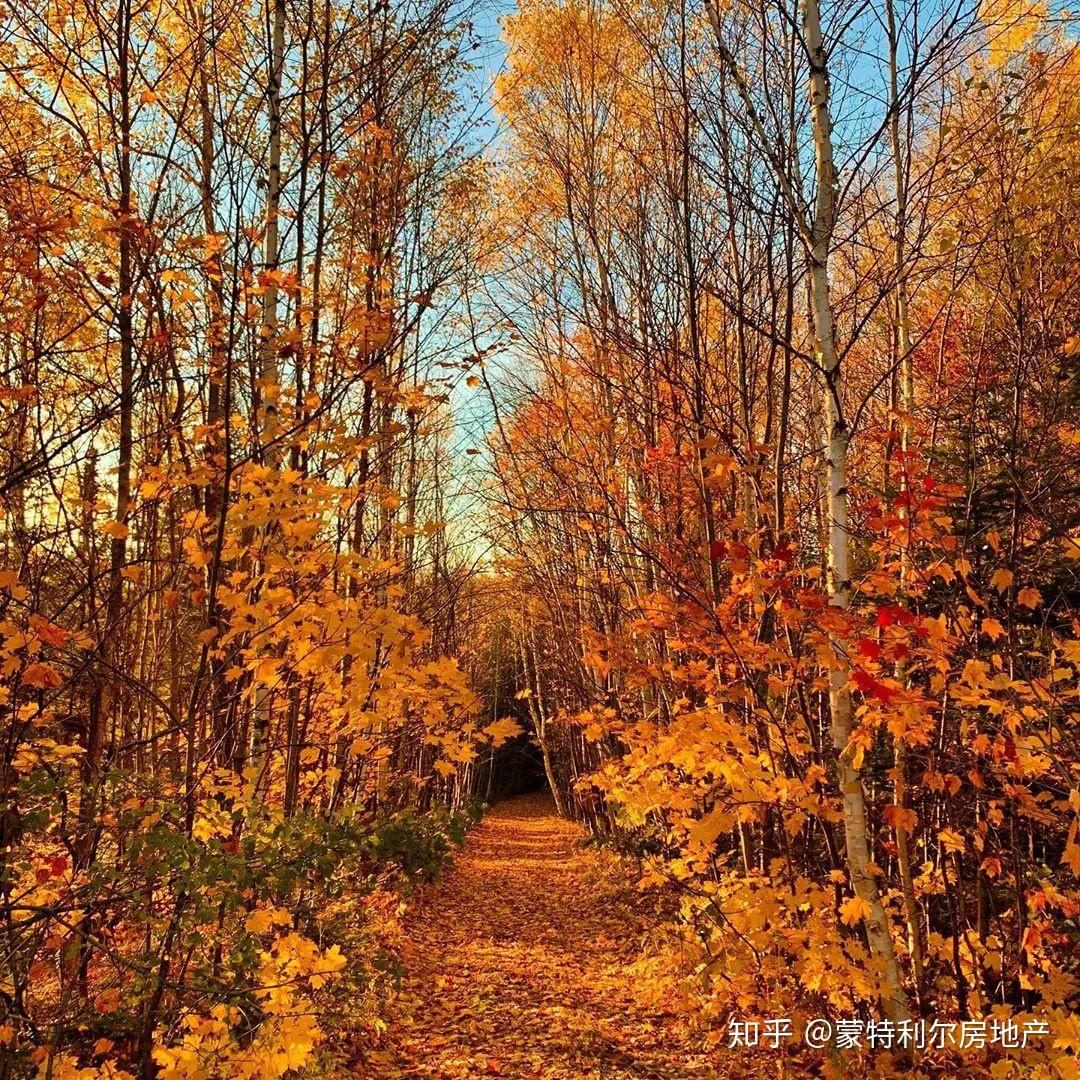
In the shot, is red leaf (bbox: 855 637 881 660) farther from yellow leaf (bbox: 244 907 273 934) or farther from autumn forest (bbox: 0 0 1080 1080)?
yellow leaf (bbox: 244 907 273 934)

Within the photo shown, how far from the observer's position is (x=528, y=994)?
606cm

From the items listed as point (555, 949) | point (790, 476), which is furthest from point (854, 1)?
point (555, 949)

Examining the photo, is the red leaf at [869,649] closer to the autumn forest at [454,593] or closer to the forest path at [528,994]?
the autumn forest at [454,593]

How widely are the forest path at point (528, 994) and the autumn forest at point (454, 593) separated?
0.06 metres

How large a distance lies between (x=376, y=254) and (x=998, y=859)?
6.07m

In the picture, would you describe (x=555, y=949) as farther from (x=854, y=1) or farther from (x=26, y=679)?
(x=854, y=1)

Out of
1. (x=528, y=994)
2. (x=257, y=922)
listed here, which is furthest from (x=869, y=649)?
(x=528, y=994)

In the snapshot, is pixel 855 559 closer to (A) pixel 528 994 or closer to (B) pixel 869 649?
(B) pixel 869 649

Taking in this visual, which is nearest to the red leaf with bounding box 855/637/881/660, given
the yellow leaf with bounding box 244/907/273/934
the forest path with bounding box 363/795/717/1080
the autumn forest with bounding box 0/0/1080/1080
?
the autumn forest with bounding box 0/0/1080/1080

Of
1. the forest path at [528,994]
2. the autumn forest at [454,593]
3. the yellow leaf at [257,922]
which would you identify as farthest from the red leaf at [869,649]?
the forest path at [528,994]

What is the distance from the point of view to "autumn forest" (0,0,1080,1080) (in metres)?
2.81

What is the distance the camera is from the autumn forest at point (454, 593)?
2811 mm

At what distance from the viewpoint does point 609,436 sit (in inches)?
333

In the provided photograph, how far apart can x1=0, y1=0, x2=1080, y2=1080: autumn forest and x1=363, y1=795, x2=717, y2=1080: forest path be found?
A: 0.06 m
